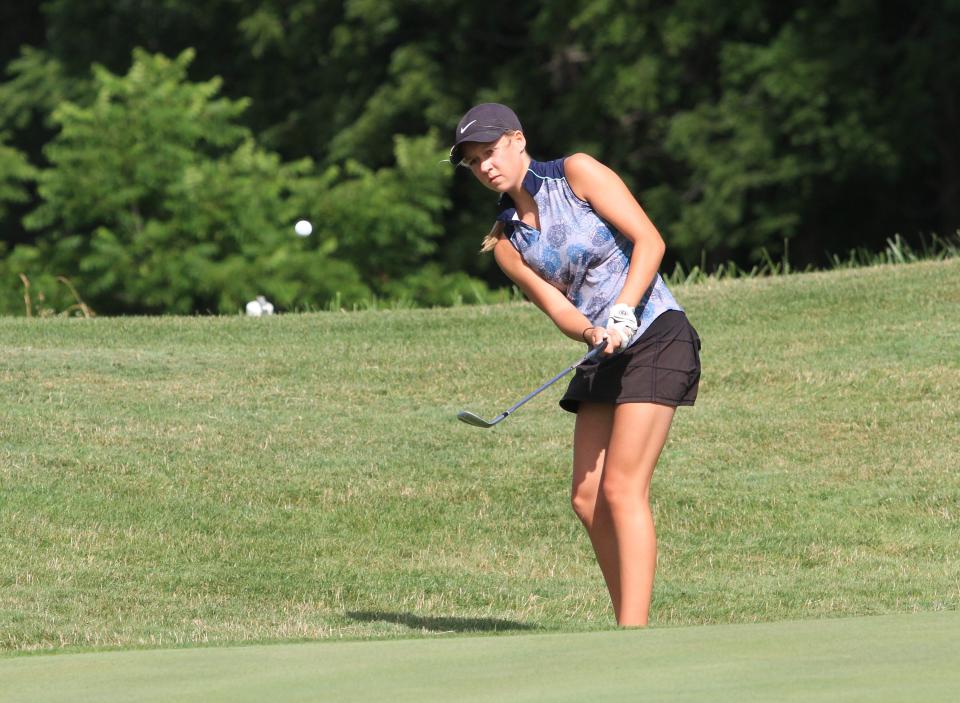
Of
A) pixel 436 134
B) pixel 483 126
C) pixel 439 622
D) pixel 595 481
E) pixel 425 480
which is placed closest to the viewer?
pixel 483 126

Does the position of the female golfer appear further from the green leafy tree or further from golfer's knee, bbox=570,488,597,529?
the green leafy tree

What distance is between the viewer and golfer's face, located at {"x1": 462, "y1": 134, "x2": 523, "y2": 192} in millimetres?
5414

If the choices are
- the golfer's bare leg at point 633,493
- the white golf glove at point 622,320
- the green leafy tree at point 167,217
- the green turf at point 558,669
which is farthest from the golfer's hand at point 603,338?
the green leafy tree at point 167,217

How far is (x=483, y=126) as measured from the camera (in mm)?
5355

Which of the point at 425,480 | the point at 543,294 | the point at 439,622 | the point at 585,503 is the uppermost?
the point at 543,294

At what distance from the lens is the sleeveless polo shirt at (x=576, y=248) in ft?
17.8

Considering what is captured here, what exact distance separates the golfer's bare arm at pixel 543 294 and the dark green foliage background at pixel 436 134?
42.7ft

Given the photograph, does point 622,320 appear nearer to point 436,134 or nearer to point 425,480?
point 425,480

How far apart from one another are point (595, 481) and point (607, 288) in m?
0.68

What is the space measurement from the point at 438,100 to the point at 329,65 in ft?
11.6

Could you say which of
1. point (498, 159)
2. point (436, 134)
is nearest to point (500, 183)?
point (498, 159)

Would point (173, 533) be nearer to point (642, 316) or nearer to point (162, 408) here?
point (162, 408)

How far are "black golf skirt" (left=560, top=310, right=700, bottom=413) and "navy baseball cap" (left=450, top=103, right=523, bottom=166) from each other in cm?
81

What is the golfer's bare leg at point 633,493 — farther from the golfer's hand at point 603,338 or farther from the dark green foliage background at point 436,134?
the dark green foliage background at point 436,134
